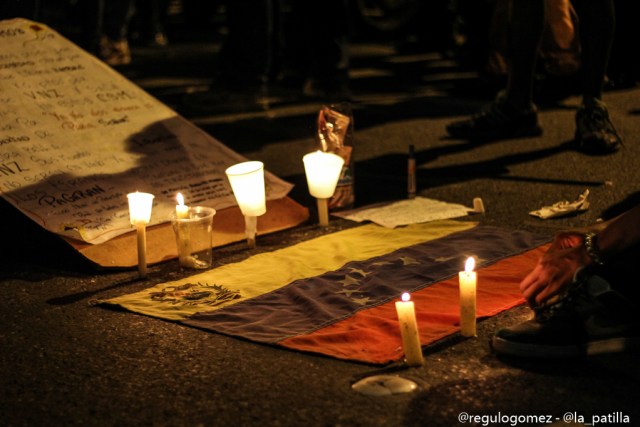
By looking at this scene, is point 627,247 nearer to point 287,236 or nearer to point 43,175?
point 287,236

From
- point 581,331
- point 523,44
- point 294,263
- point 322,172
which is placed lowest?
point 294,263

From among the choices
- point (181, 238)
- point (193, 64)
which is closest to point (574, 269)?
point (181, 238)

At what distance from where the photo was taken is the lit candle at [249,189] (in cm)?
378

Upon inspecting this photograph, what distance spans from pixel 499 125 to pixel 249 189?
7.37 feet

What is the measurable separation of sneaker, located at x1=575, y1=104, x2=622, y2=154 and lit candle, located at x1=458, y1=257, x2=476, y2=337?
2.61 metres

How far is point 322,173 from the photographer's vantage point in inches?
160

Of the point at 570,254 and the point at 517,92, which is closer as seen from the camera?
the point at 570,254

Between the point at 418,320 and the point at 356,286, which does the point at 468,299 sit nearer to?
the point at 418,320

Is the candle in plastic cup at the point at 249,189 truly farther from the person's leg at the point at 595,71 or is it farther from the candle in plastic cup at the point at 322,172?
the person's leg at the point at 595,71

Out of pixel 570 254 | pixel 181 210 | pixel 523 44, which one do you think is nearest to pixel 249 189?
pixel 181 210

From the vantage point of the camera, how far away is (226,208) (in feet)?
13.4

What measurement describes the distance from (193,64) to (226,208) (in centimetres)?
566

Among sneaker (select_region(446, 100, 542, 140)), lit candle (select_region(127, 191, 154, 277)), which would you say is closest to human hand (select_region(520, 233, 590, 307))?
lit candle (select_region(127, 191, 154, 277))

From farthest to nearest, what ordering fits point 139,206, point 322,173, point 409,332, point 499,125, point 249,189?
point 499,125
point 322,173
point 249,189
point 139,206
point 409,332
